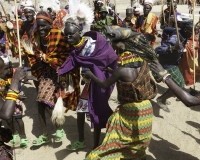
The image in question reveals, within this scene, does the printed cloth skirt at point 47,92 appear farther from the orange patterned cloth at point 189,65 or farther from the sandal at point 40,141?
the orange patterned cloth at point 189,65

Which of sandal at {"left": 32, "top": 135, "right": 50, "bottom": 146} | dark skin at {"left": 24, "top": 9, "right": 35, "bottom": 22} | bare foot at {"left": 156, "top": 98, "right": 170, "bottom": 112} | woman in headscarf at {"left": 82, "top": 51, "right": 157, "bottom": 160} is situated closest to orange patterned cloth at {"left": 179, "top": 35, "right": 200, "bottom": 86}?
bare foot at {"left": 156, "top": 98, "right": 170, "bottom": 112}

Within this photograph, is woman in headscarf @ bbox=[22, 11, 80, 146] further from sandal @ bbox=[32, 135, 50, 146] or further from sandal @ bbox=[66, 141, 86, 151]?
sandal @ bbox=[66, 141, 86, 151]

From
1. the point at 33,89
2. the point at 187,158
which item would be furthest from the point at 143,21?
the point at 187,158

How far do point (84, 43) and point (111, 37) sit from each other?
0.94 metres

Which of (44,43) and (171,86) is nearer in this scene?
(171,86)

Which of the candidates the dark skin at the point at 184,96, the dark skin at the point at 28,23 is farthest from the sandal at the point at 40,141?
the dark skin at the point at 184,96

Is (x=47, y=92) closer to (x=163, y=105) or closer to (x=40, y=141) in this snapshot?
(x=40, y=141)

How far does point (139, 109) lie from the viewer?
3.11 meters

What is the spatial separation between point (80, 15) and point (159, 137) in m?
2.43

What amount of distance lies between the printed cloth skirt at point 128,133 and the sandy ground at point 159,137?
3.50ft

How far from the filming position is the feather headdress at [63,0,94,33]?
3988 mm

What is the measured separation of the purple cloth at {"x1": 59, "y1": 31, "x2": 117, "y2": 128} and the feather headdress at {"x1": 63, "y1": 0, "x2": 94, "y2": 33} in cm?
25

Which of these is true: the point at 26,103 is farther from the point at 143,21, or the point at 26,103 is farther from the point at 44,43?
the point at 143,21

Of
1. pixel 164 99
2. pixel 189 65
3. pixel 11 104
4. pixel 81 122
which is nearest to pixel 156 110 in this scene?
pixel 164 99
